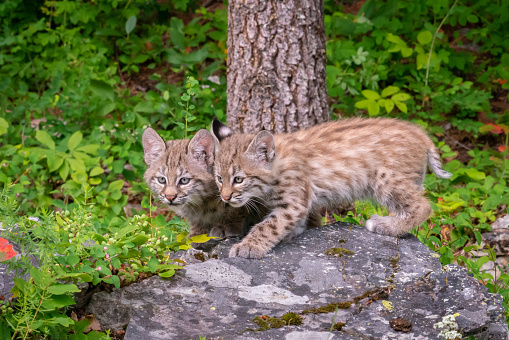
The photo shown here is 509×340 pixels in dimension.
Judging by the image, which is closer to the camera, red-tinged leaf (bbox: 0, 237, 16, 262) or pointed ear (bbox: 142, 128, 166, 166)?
red-tinged leaf (bbox: 0, 237, 16, 262)

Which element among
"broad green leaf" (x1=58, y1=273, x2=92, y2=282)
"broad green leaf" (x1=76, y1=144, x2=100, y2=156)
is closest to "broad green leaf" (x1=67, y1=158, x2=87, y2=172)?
"broad green leaf" (x1=76, y1=144, x2=100, y2=156)

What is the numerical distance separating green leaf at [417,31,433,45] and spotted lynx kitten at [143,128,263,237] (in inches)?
147

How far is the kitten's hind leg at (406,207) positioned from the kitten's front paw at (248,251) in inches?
36.1

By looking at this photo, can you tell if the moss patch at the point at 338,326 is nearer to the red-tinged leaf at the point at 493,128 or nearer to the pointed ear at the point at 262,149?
the pointed ear at the point at 262,149

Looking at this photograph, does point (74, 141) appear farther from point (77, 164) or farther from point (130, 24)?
point (130, 24)

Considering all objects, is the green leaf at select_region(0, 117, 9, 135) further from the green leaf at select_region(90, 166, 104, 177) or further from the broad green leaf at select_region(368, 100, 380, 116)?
the broad green leaf at select_region(368, 100, 380, 116)

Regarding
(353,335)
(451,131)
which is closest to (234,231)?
(353,335)

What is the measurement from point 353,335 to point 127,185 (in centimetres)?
427

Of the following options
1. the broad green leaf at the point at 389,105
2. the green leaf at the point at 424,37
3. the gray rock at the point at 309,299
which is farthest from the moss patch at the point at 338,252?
the green leaf at the point at 424,37

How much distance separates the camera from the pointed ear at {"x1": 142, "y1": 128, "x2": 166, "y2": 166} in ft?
14.1

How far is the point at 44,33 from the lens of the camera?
8219mm

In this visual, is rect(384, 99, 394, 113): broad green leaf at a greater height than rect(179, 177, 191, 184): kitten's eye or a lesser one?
greater

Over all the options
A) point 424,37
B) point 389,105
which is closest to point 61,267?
point 389,105

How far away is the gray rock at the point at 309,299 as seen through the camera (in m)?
2.96
